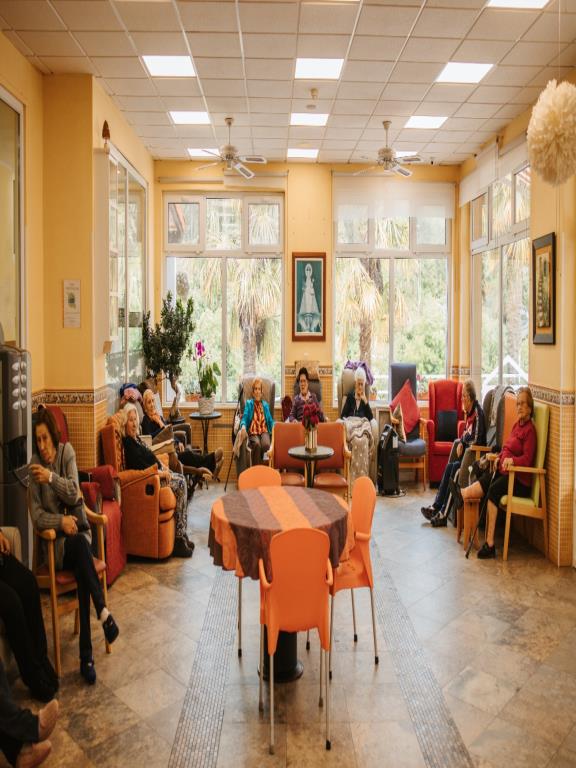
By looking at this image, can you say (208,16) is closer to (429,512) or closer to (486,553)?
(486,553)

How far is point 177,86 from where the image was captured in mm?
6180

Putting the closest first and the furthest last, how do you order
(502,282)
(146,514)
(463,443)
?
1. (146,514)
2. (463,443)
3. (502,282)

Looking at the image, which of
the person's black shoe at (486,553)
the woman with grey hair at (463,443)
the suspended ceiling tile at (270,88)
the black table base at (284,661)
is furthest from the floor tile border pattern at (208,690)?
the suspended ceiling tile at (270,88)

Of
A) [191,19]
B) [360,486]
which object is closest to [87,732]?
[360,486]

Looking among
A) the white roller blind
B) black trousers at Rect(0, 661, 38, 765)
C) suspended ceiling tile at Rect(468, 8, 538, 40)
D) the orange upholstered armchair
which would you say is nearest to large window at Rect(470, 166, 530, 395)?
the white roller blind

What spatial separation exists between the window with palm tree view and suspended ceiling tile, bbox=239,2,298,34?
4.38 metres

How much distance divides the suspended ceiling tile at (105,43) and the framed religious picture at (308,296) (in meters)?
4.05

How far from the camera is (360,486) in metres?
4.19

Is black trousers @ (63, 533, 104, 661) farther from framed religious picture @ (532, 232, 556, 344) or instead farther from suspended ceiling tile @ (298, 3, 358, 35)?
framed religious picture @ (532, 232, 556, 344)

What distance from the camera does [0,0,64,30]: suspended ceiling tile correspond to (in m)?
4.61

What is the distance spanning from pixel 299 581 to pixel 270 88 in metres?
4.66

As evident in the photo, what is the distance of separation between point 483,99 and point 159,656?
5.54 metres

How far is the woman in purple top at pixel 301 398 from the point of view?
8.09 m

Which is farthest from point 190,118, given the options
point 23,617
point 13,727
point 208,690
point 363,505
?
point 13,727
